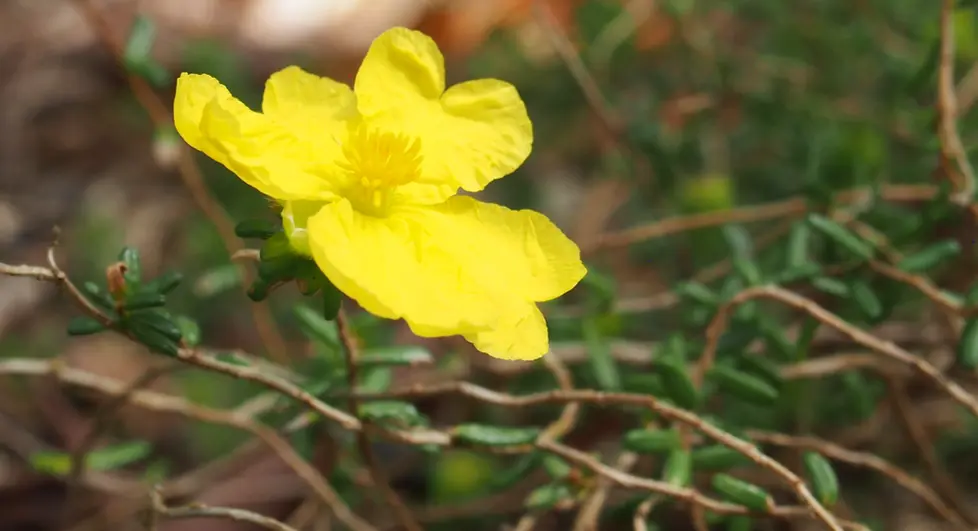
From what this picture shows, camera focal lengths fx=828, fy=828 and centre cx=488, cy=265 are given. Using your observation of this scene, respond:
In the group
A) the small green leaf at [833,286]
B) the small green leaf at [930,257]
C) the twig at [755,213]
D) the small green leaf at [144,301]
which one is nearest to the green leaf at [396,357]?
the small green leaf at [144,301]

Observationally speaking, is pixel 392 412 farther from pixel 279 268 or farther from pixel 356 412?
pixel 279 268

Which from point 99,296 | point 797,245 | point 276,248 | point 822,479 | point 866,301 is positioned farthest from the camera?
point 797,245

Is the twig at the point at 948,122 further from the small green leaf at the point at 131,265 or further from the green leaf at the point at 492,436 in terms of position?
the small green leaf at the point at 131,265

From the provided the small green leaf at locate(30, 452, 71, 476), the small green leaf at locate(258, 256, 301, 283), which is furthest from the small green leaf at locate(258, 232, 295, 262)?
the small green leaf at locate(30, 452, 71, 476)

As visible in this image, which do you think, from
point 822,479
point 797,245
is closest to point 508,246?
point 822,479

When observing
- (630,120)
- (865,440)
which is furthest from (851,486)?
(630,120)

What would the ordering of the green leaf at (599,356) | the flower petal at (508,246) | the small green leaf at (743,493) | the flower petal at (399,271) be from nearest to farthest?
the flower petal at (399,271), the flower petal at (508,246), the small green leaf at (743,493), the green leaf at (599,356)
